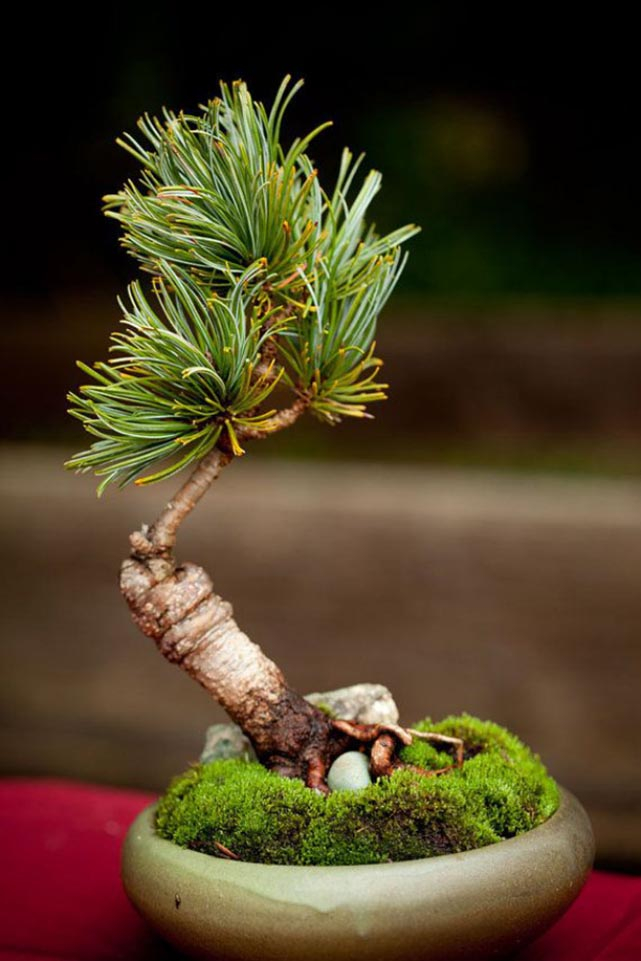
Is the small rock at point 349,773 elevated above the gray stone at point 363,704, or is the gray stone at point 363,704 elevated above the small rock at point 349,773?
the gray stone at point 363,704

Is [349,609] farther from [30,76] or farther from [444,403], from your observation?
[30,76]

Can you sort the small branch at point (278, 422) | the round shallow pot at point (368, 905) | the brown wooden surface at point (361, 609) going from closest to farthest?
the round shallow pot at point (368, 905) → the small branch at point (278, 422) → the brown wooden surface at point (361, 609)

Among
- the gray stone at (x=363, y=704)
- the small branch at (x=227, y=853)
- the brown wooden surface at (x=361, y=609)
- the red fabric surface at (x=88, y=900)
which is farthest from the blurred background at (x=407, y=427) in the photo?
the small branch at (x=227, y=853)

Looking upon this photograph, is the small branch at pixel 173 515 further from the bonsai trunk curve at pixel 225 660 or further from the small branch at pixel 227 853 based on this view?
the small branch at pixel 227 853

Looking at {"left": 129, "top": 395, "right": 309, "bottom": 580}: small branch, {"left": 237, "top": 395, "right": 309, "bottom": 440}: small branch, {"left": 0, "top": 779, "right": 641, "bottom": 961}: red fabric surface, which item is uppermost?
{"left": 237, "top": 395, "right": 309, "bottom": 440}: small branch

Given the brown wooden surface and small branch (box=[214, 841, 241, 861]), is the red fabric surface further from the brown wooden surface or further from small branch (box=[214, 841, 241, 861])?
the brown wooden surface

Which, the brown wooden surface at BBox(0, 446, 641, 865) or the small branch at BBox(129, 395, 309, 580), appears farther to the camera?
the brown wooden surface at BBox(0, 446, 641, 865)

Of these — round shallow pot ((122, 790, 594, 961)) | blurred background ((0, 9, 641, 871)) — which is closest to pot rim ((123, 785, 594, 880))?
round shallow pot ((122, 790, 594, 961))
